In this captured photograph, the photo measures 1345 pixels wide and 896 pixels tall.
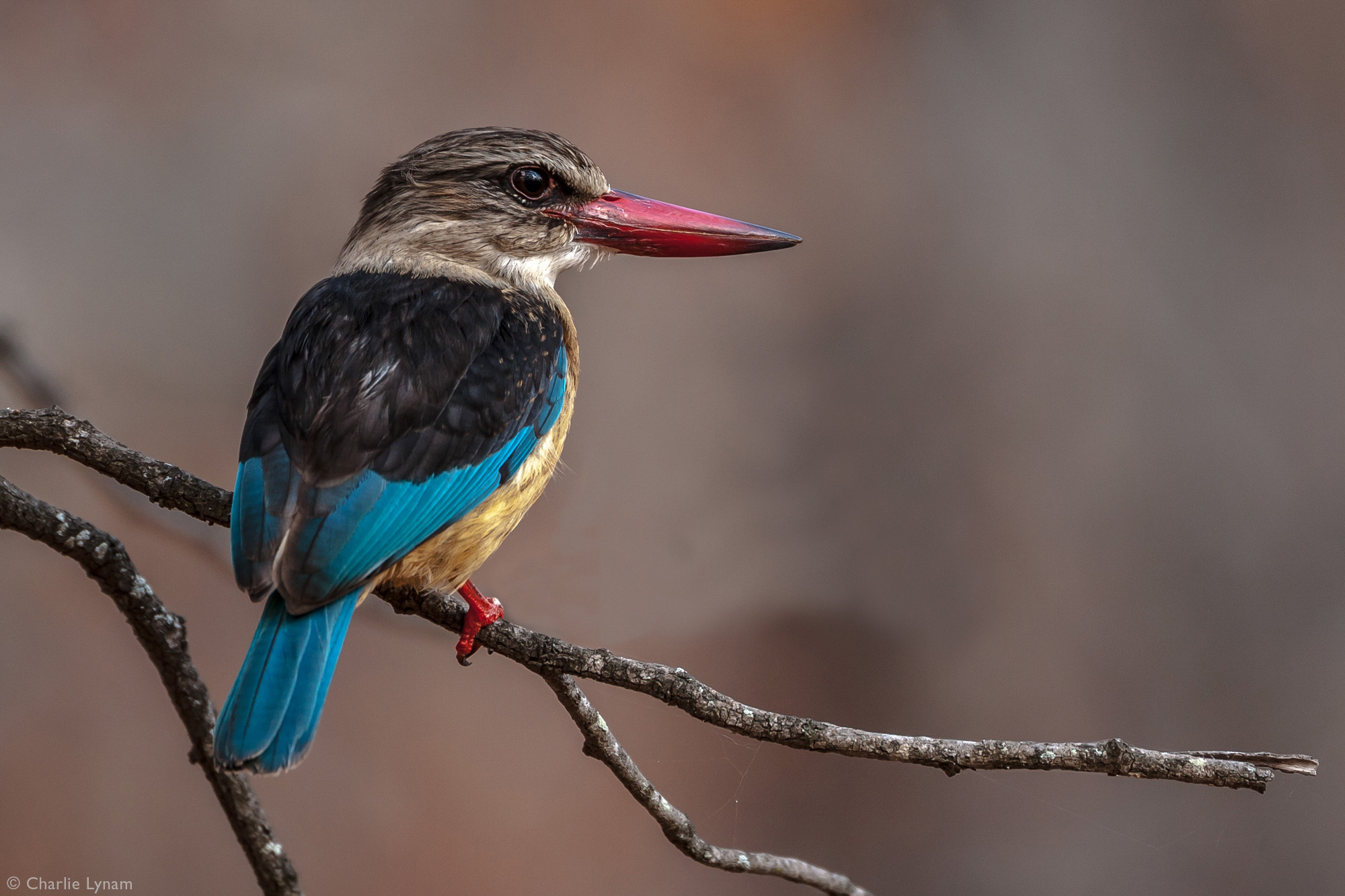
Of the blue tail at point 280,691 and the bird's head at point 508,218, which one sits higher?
the bird's head at point 508,218

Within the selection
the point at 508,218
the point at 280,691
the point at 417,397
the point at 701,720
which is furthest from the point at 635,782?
the point at 508,218

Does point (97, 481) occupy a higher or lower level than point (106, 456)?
higher

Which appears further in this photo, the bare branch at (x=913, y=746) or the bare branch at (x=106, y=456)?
the bare branch at (x=106, y=456)

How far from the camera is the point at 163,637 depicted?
174 centimetres

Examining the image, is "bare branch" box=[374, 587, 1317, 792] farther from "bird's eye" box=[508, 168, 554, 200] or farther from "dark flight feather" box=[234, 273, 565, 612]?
"bird's eye" box=[508, 168, 554, 200]

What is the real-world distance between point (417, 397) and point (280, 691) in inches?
21.3

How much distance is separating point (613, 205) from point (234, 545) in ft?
4.11

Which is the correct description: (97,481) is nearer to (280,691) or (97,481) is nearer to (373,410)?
(373,410)

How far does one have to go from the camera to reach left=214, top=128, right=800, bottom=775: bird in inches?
60.9

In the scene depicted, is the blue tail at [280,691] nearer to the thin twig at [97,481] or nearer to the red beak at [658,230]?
the thin twig at [97,481]

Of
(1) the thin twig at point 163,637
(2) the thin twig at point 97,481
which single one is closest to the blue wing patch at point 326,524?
(1) the thin twig at point 163,637

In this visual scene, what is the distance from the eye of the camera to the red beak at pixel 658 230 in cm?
243

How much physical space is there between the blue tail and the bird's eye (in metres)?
1.16

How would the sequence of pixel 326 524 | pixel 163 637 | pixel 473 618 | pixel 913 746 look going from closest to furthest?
pixel 913 746 < pixel 326 524 < pixel 163 637 < pixel 473 618
